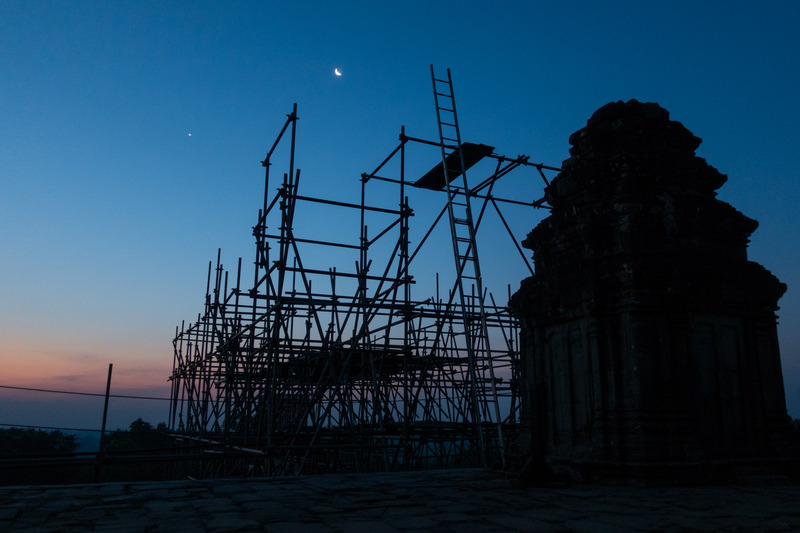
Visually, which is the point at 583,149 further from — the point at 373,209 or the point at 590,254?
the point at 373,209

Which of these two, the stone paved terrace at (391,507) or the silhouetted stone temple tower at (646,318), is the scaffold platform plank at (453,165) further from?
the stone paved terrace at (391,507)

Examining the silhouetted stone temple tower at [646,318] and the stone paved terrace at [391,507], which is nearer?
the stone paved terrace at [391,507]

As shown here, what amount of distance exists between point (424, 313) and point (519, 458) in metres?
5.35

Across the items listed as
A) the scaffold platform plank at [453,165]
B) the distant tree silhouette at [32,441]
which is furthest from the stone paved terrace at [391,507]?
the distant tree silhouette at [32,441]

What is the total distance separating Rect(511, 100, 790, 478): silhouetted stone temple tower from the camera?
7.68 meters

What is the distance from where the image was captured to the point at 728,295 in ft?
27.6

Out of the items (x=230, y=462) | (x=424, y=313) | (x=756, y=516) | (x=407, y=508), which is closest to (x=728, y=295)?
(x=756, y=516)

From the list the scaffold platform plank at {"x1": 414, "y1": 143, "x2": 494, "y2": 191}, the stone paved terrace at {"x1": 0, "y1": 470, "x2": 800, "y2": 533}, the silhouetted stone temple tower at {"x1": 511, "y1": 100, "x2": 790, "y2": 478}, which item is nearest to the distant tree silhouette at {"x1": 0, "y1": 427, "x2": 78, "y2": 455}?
the scaffold platform plank at {"x1": 414, "y1": 143, "x2": 494, "y2": 191}

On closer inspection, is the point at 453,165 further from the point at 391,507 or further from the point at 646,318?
the point at 391,507

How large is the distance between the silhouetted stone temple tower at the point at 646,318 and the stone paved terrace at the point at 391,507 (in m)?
0.81

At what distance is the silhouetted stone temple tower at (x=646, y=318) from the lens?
7680 mm

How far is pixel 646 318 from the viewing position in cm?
795

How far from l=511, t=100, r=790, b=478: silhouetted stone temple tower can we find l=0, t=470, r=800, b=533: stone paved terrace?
31.8 inches

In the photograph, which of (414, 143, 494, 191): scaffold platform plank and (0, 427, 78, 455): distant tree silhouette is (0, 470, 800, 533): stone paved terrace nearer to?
(414, 143, 494, 191): scaffold platform plank
